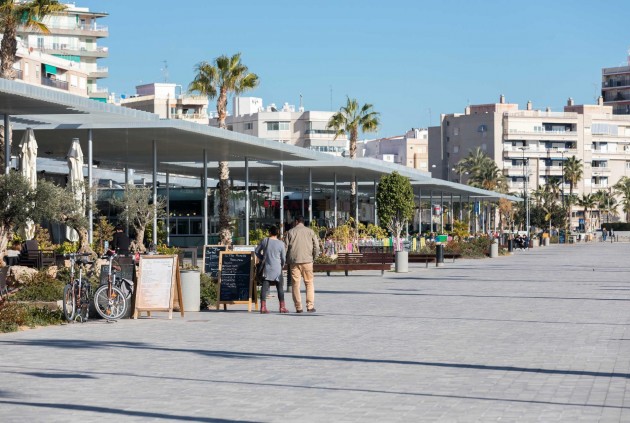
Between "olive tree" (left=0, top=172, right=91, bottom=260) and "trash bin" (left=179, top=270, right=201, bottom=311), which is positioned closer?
"trash bin" (left=179, top=270, right=201, bottom=311)

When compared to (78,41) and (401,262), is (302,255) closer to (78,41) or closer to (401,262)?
(401,262)

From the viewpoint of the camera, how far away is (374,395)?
10211 millimetres

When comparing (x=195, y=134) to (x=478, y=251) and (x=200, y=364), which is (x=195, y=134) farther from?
(x=478, y=251)

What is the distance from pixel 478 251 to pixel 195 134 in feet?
86.5

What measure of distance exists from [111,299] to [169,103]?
118521 mm

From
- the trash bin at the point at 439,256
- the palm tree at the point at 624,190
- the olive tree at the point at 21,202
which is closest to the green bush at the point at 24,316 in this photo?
the olive tree at the point at 21,202

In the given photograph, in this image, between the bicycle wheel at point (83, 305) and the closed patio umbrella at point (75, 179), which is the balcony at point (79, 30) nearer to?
the closed patio umbrella at point (75, 179)

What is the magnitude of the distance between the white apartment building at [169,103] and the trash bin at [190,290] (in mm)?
112565

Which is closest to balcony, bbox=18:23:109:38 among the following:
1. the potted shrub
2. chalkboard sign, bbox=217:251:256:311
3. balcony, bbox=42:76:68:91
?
balcony, bbox=42:76:68:91

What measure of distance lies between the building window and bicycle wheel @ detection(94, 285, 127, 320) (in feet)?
451

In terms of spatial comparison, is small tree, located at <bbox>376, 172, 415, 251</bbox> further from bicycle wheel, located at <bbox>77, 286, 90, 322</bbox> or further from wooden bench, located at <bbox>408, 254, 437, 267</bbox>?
bicycle wheel, located at <bbox>77, 286, 90, 322</bbox>

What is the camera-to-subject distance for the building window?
155m

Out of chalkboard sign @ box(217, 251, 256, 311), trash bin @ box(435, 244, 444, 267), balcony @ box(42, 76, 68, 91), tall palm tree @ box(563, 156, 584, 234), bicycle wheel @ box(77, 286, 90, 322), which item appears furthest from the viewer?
tall palm tree @ box(563, 156, 584, 234)

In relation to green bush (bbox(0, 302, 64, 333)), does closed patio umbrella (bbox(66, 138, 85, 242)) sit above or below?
above
